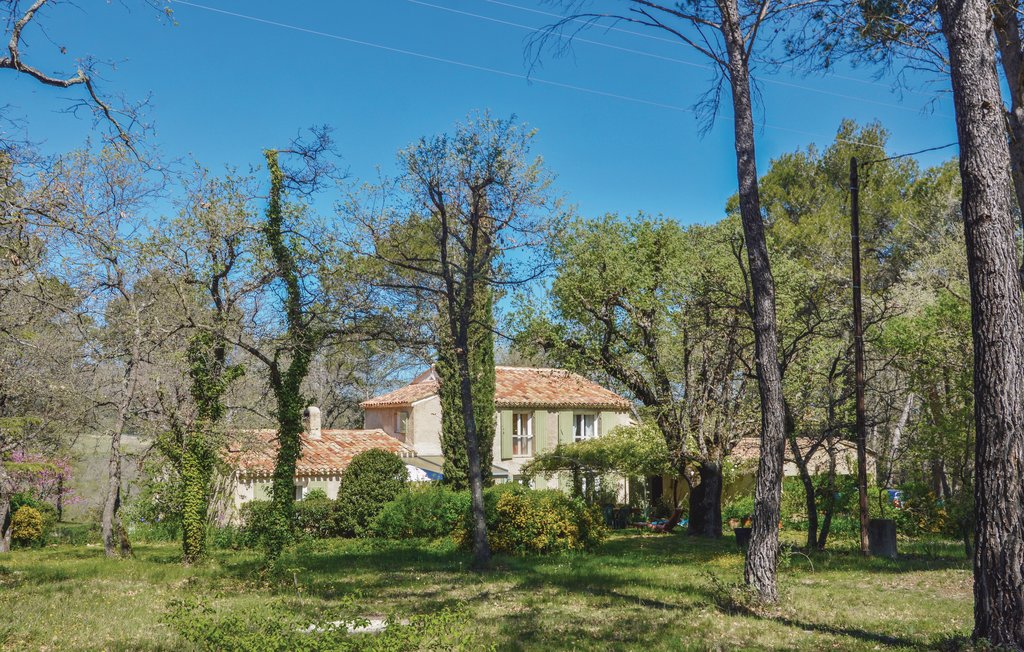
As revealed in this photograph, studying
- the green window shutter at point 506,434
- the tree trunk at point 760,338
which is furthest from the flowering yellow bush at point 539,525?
the green window shutter at point 506,434

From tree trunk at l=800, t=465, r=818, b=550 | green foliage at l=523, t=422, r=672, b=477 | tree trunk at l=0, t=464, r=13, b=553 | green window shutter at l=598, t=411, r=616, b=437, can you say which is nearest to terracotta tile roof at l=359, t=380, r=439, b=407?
green foliage at l=523, t=422, r=672, b=477

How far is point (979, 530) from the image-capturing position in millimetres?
7051

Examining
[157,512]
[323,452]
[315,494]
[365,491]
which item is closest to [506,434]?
[323,452]

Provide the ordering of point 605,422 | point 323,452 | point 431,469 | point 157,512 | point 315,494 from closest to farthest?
point 315,494, point 157,512, point 323,452, point 431,469, point 605,422

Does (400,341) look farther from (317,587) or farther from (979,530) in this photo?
(979,530)

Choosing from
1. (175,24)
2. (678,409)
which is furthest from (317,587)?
(678,409)

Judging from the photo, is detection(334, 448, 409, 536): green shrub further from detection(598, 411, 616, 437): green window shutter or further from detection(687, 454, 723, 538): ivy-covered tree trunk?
detection(598, 411, 616, 437): green window shutter

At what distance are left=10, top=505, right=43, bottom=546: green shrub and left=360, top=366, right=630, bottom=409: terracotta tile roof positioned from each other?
1466cm

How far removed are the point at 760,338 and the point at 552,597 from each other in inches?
191

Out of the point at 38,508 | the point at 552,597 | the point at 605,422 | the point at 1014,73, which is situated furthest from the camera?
the point at 605,422

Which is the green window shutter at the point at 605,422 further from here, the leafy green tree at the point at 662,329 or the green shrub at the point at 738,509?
the leafy green tree at the point at 662,329

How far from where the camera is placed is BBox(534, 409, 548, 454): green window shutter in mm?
35156

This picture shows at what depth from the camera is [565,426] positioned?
119 feet

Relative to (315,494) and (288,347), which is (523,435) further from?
(288,347)
